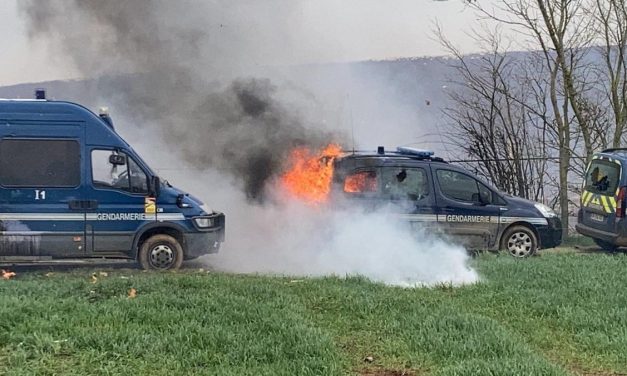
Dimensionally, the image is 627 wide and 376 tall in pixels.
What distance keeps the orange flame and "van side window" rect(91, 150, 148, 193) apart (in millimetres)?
2767

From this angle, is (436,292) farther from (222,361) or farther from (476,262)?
(222,361)

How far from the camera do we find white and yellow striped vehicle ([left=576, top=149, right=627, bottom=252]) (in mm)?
11539

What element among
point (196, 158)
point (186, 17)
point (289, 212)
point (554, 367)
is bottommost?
point (554, 367)

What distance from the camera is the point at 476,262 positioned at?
8680mm

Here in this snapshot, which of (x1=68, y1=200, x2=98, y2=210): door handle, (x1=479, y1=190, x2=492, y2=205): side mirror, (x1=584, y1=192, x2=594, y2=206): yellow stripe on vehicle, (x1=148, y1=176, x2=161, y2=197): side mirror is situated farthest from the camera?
(x1=584, y1=192, x2=594, y2=206): yellow stripe on vehicle

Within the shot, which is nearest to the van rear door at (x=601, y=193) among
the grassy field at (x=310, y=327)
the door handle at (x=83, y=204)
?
the grassy field at (x=310, y=327)

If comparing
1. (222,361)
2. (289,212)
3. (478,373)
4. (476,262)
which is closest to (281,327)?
(222,361)

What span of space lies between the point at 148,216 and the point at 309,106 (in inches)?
237

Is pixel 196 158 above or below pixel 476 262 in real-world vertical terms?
above

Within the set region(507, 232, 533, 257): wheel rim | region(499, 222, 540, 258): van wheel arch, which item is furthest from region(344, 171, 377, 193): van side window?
region(507, 232, 533, 257): wheel rim

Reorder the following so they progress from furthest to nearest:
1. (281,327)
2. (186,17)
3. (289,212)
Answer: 1. (186,17)
2. (289,212)
3. (281,327)

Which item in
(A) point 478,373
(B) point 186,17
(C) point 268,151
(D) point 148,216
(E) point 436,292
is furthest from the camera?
(B) point 186,17

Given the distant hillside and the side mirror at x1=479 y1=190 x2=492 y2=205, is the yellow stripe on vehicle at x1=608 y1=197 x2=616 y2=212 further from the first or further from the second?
the distant hillside

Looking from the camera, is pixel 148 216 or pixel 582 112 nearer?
pixel 148 216
